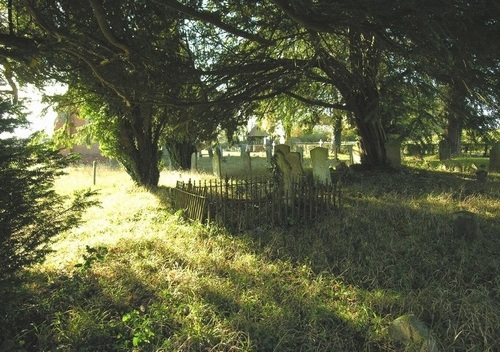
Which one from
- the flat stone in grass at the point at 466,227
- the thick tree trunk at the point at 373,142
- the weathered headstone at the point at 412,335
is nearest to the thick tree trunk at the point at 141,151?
the thick tree trunk at the point at 373,142

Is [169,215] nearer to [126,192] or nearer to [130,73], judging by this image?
[130,73]

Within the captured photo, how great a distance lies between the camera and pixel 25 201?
3.70 meters

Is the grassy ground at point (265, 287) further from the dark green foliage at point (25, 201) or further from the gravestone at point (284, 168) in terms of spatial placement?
the gravestone at point (284, 168)

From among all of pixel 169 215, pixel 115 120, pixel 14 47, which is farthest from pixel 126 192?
pixel 14 47

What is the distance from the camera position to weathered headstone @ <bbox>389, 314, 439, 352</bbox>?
3.28m

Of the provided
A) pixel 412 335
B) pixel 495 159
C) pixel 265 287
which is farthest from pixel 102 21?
pixel 495 159

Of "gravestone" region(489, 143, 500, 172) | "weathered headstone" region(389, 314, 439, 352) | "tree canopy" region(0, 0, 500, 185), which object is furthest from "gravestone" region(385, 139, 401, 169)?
"weathered headstone" region(389, 314, 439, 352)

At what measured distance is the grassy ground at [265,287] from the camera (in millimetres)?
3533

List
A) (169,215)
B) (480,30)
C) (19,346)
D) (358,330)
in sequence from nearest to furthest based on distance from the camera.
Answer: (19,346)
(358,330)
(480,30)
(169,215)

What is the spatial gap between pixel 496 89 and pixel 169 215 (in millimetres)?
6190

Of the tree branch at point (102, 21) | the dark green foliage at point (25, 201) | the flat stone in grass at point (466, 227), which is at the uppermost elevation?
the tree branch at point (102, 21)

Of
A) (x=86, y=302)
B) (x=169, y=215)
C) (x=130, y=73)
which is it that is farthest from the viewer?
(x=169, y=215)

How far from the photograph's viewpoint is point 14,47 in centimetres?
484

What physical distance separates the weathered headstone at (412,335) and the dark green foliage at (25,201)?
10.9 ft
